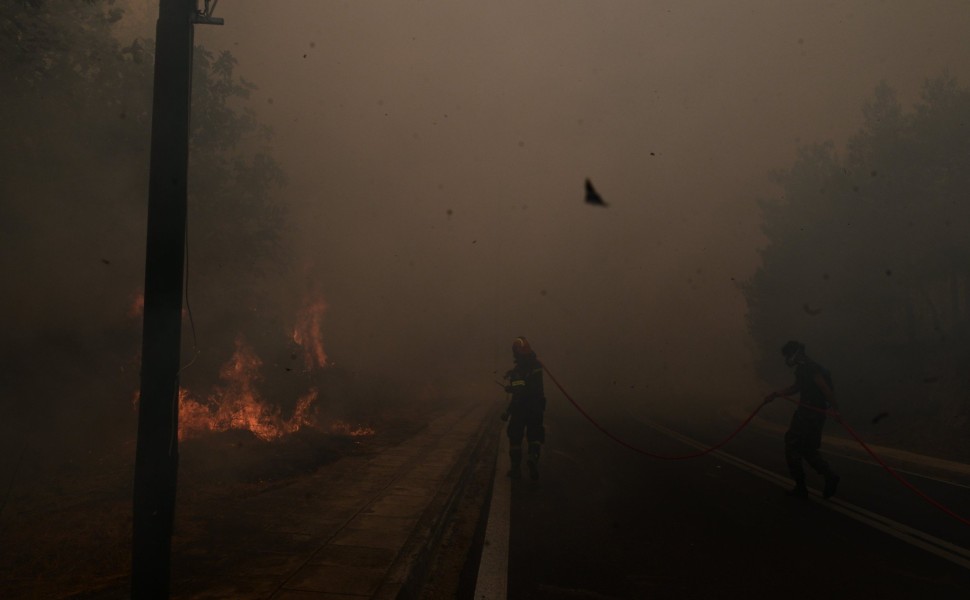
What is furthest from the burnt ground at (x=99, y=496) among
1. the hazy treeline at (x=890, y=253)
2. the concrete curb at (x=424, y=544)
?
the hazy treeline at (x=890, y=253)

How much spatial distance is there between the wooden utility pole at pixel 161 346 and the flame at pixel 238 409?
8.63 m

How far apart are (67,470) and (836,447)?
16724mm

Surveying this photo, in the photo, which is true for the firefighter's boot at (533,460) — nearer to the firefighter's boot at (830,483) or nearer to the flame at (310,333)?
the firefighter's boot at (830,483)

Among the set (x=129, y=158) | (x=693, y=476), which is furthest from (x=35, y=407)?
(x=693, y=476)

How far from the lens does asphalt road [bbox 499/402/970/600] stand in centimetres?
458

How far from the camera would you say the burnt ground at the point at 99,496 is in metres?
5.24

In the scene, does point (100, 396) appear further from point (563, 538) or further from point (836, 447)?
point (836, 447)

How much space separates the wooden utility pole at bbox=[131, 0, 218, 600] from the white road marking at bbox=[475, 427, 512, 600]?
2.09 meters

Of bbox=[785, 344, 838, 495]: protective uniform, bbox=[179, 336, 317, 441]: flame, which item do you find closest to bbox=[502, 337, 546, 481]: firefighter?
bbox=[785, 344, 838, 495]: protective uniform

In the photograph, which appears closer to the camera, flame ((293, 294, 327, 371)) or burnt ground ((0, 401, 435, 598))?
burnt ground ((0, 401, 435, 598))

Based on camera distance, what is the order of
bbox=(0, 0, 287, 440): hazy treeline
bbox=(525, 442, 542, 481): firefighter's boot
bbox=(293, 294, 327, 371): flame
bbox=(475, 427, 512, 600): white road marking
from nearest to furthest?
bbox=(475, 427, 512, 600): white road marking < bbox=(525, 442, 542, 481): firefighter's boot < bbox=(0, 0, 287, 440): hazy treeline < bbox=(293, 294, 327, 371): flame

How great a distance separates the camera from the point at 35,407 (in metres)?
9.34

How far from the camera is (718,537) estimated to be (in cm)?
600

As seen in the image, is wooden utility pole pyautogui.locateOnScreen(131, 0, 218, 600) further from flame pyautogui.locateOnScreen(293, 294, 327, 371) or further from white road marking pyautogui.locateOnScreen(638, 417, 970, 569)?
flame pyautogui.locateOnScreen(293, 294, 327, 371)
